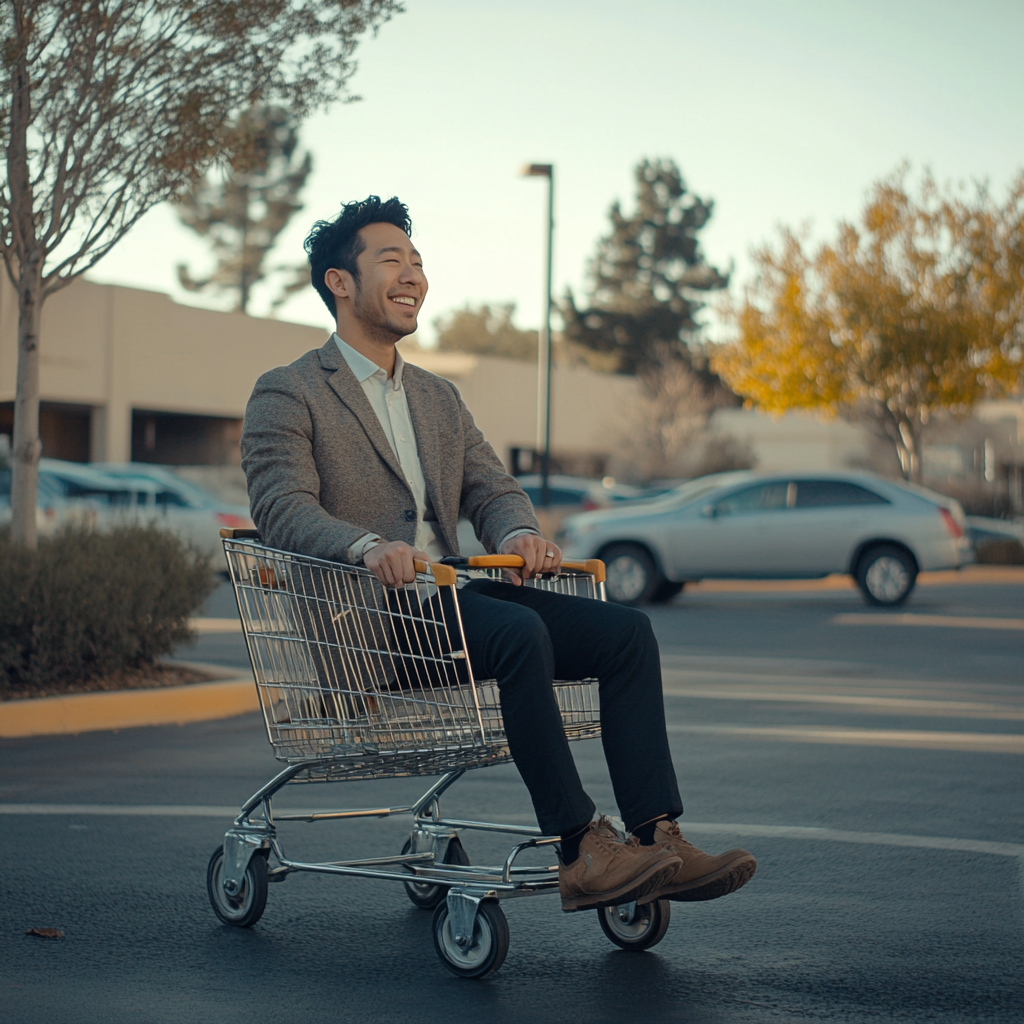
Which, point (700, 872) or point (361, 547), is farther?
point (361, 547)

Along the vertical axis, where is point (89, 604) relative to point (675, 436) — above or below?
below

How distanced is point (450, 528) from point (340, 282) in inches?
32.8

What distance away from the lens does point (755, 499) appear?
1805 cm

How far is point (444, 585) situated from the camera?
3.88m

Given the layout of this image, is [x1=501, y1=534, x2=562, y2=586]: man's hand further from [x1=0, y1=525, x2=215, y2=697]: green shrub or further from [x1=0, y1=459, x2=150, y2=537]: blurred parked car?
[x1=0, y1=459, x2=150, y2=537]: blurred parked car

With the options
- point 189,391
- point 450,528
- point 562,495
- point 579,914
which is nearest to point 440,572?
point 450,528

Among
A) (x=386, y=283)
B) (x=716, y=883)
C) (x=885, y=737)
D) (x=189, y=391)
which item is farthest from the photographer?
(x=189, y=391)

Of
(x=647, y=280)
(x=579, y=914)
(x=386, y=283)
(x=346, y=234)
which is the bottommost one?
(x=579, y=914)

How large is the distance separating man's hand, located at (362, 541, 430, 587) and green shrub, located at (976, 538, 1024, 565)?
23.6 meters

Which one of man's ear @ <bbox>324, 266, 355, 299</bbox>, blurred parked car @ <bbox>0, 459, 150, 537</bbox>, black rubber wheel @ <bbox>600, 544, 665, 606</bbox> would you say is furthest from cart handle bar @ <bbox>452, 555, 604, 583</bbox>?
blurred parked car @ <bbox>0, 459, 150, 537</bbox>

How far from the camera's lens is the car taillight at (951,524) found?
57.6ft

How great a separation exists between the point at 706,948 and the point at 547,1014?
0.74 m

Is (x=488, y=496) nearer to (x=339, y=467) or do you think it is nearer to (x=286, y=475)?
(x=339, y=467)

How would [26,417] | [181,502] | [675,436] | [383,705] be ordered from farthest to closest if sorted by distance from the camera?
[675,436], [181,502], [26,417], [383,705]
